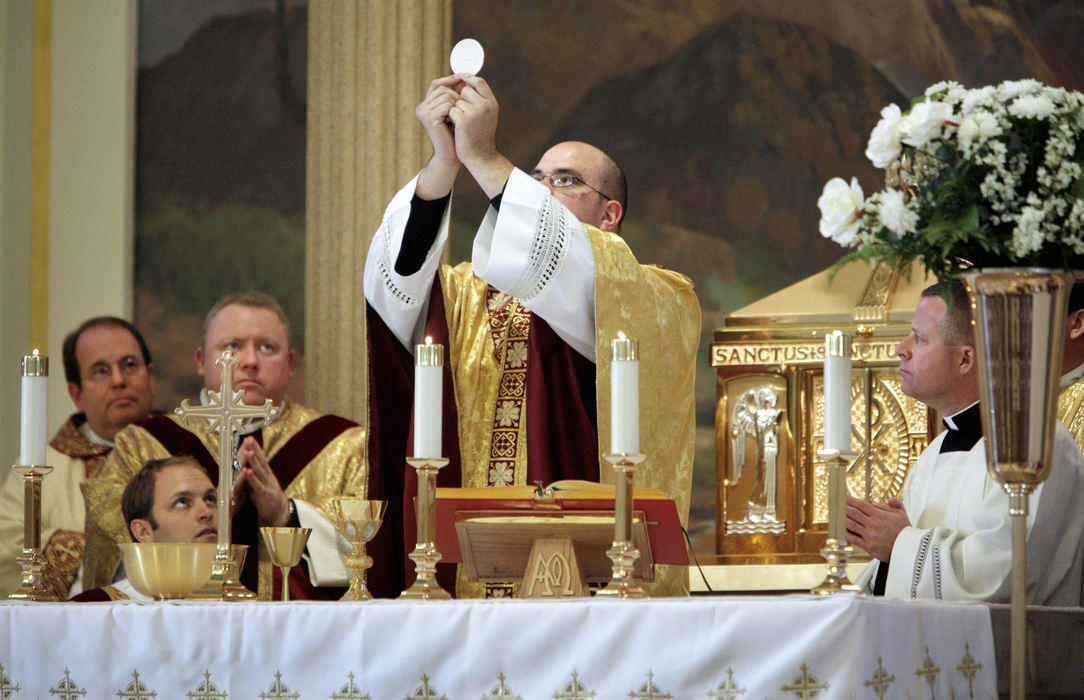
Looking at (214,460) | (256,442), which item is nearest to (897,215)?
(256,442)

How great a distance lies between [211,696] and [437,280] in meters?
1.63

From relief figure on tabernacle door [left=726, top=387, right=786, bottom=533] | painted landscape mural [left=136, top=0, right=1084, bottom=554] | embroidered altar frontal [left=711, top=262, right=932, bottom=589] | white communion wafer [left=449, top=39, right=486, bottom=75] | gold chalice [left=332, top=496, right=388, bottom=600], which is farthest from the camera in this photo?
painted landscape mural [left=136, top=0, right=1084, bottom=554]

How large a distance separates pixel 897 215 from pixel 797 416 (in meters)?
3.33

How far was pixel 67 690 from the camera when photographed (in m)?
3.11

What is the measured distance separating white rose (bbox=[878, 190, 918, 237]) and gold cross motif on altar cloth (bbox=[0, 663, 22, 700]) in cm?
191

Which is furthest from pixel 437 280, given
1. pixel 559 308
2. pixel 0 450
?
pixel 0 450

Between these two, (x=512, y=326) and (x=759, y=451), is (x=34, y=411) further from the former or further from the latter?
(x=759, y=451)

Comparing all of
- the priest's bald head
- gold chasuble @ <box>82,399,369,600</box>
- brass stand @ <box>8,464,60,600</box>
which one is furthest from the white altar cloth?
gold chasuble @ <box>82,399,369,600</box>

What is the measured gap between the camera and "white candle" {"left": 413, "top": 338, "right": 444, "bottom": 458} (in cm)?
323

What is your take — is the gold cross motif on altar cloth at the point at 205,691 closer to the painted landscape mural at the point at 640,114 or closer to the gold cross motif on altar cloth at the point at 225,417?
the gold cross motif on altar cloth at the point at 225,417

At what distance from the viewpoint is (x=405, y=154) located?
772 cm

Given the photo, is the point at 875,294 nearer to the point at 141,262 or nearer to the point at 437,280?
the point at 437,280

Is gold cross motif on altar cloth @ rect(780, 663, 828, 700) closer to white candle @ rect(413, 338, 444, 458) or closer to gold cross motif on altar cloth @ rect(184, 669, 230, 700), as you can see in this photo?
white candle @ rect(413, 338, 444, 458)

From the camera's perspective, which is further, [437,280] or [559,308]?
[437,280]
